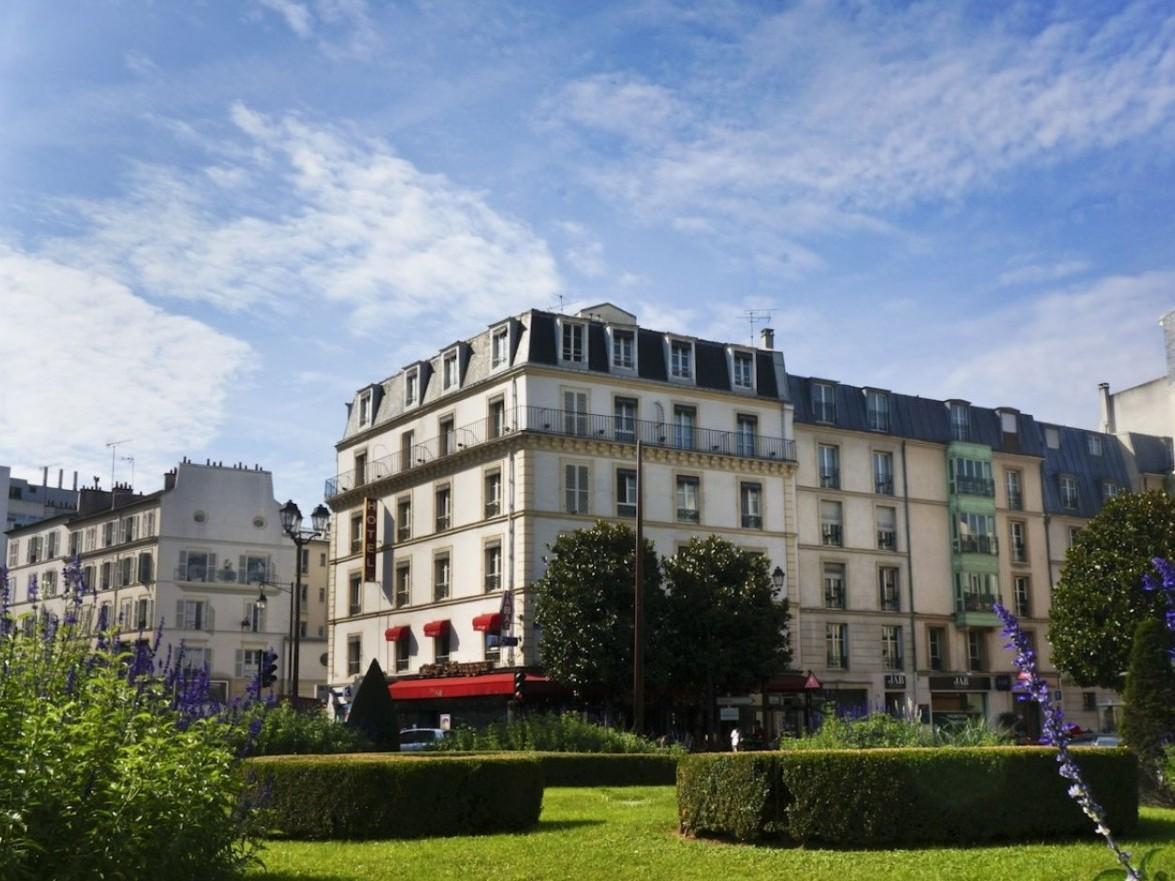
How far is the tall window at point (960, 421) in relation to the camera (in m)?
55.3

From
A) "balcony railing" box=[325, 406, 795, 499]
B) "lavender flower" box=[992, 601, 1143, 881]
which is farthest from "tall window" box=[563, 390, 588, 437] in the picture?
"lavender flower" box=[992, 601, 1143, 881]

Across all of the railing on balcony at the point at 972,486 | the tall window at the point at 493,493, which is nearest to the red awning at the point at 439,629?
the tall window at the point at 493,493

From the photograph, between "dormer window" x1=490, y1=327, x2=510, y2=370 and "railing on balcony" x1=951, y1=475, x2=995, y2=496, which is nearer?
"dormer window" x1=490, y1=327, x2=510, y2=370

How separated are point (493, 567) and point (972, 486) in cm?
2090

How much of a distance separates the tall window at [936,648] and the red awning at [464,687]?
1798 cm

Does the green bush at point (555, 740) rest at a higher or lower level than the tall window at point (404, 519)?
lower

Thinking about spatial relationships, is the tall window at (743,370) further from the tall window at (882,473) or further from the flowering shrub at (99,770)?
the flowering shrub at (99,770)

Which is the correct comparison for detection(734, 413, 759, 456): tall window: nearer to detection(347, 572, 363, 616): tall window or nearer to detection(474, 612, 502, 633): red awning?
detection(474, 612, 502, 633): red awning

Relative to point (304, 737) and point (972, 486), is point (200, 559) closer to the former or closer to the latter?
point (972, 486)

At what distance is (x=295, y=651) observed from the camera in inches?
1176

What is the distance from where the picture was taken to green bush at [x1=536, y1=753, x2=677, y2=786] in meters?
24.2

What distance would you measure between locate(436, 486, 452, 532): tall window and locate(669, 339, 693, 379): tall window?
9145 millimetres

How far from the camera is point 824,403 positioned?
5209 centimetres

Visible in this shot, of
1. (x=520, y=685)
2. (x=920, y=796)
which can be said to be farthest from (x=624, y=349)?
(x=920, y=796)
